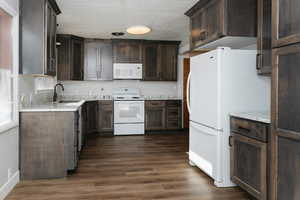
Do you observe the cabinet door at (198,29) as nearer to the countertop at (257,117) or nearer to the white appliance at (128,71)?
the countertop at (257,117)

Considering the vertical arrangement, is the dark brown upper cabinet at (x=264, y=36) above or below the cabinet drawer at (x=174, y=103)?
above

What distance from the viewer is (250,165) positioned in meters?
2.42

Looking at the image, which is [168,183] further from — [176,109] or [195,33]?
[176,109]

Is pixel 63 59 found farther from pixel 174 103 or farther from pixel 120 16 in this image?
pixel 174 103

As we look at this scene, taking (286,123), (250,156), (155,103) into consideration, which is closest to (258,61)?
(250,156)

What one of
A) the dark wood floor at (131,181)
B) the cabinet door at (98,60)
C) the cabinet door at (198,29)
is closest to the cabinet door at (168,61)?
the cabinet door at (98,60)

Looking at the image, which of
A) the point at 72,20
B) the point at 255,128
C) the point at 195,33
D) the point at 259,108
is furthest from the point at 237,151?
the point at 72,20

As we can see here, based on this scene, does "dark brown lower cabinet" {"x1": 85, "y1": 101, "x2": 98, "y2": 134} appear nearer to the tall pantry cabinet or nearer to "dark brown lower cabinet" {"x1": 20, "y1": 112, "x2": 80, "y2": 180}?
"dark brown lower cabinet" {"x1": 20, "y1": 112, "x2": 80, "y2": 180}

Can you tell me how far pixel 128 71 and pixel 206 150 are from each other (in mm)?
3722

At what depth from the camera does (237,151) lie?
8.68ft

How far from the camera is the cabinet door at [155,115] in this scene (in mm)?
6243

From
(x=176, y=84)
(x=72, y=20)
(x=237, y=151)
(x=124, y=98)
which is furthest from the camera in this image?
(x=176, y=84)

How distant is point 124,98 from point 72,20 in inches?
90.1

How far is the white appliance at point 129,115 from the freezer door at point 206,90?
2621 millimetres
